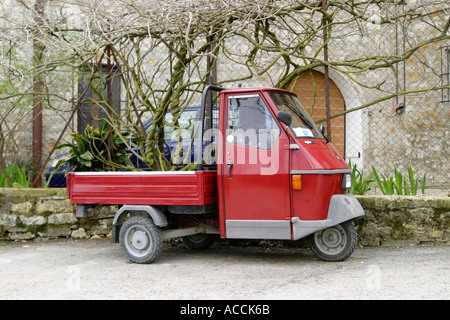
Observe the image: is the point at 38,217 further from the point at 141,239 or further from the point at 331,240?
the point at 331,240

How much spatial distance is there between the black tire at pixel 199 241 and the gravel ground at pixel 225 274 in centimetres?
9

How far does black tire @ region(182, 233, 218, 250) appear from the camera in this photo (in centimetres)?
683

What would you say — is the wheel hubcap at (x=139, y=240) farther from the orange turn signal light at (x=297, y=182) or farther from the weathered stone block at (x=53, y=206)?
the weathered stone block at (x=53, y=206)

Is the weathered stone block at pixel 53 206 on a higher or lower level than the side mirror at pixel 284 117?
lower

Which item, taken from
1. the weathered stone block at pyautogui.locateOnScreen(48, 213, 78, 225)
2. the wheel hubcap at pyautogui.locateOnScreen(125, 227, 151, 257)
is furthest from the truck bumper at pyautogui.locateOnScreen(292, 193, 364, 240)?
the weathered stone block at pyautogui.locateOnScreen(48, 213, 78, 225)

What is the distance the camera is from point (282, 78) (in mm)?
7375

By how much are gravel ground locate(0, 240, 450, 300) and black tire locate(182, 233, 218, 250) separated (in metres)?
0.09

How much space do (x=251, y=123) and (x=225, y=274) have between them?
5.19 ft

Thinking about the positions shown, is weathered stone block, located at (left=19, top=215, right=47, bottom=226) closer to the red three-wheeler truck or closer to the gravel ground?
the gravel ground

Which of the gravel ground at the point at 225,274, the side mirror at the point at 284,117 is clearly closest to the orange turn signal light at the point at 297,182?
the side mirror at the point at 284,117

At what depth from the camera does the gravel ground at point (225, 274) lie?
172 inches

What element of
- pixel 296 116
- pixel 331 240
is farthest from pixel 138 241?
pixel 296 116

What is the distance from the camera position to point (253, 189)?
556 centimetres

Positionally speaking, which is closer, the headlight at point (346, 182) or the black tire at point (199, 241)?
the headlight at point (346, 182)
